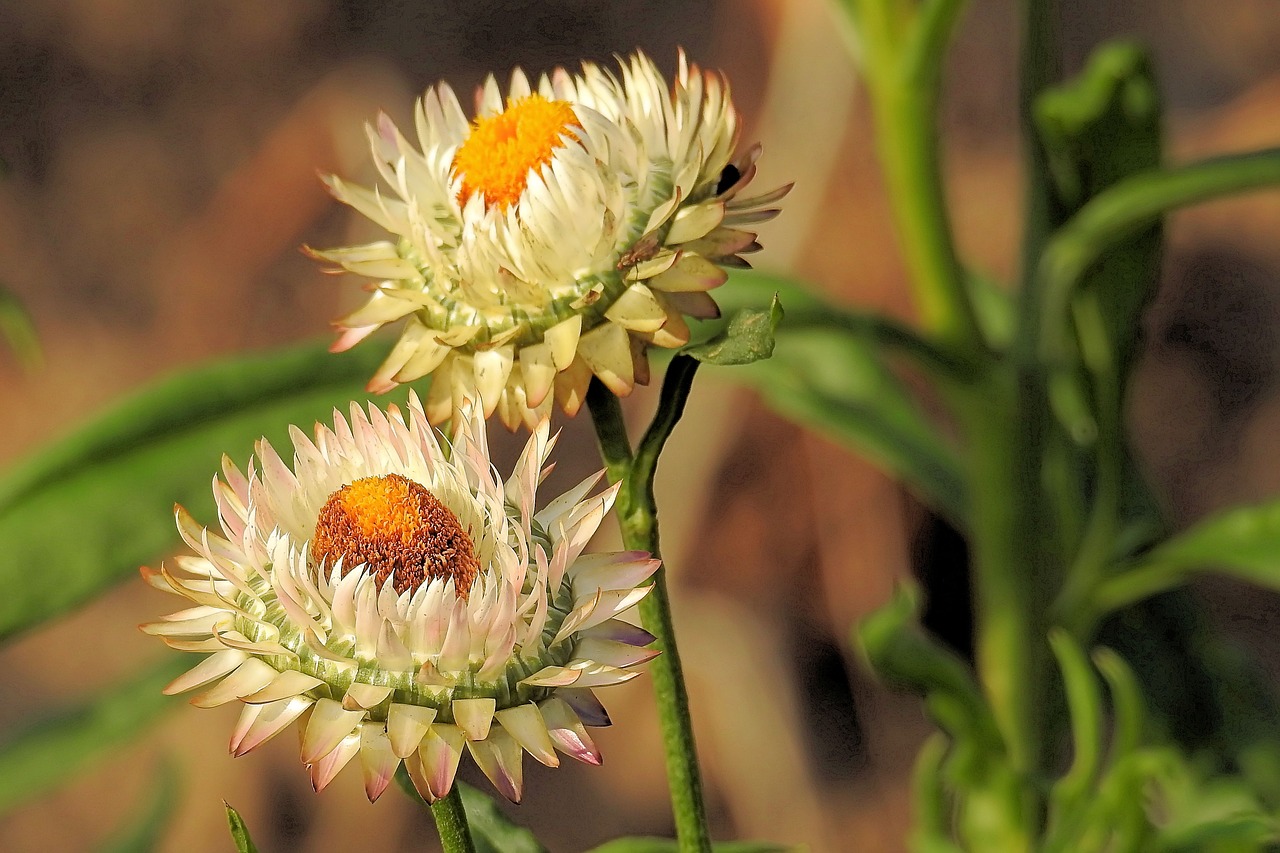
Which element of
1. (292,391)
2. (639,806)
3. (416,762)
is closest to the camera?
(416,762)

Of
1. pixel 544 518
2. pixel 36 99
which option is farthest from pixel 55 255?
pixel 544 518

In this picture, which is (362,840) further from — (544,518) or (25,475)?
(544,518)

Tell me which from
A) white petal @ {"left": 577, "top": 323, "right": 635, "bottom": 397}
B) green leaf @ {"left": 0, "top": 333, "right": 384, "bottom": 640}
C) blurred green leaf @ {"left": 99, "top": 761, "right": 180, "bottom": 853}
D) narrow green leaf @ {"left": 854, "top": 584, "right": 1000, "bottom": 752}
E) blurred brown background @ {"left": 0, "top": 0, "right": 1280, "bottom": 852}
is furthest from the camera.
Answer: blurred brown background @ {"left": 0, "top": 0, "right": 1280, "bottom": 852}

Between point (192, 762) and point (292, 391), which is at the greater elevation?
point (292, 391)

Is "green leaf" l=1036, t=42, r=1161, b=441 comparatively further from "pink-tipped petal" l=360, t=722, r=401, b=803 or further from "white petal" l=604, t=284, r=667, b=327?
"pink-tipped petal" l=360, t=722, r=401, b=803

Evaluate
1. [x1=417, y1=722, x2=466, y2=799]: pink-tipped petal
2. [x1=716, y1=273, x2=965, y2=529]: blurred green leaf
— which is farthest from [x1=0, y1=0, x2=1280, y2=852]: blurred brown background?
[x1=417, y1=722, x2=466, y2=799]: pink-tipped petal

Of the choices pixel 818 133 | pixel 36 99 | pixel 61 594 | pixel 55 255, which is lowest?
pixel 61 594

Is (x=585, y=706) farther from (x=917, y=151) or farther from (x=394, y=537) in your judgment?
Result: (x=917, y=151)
